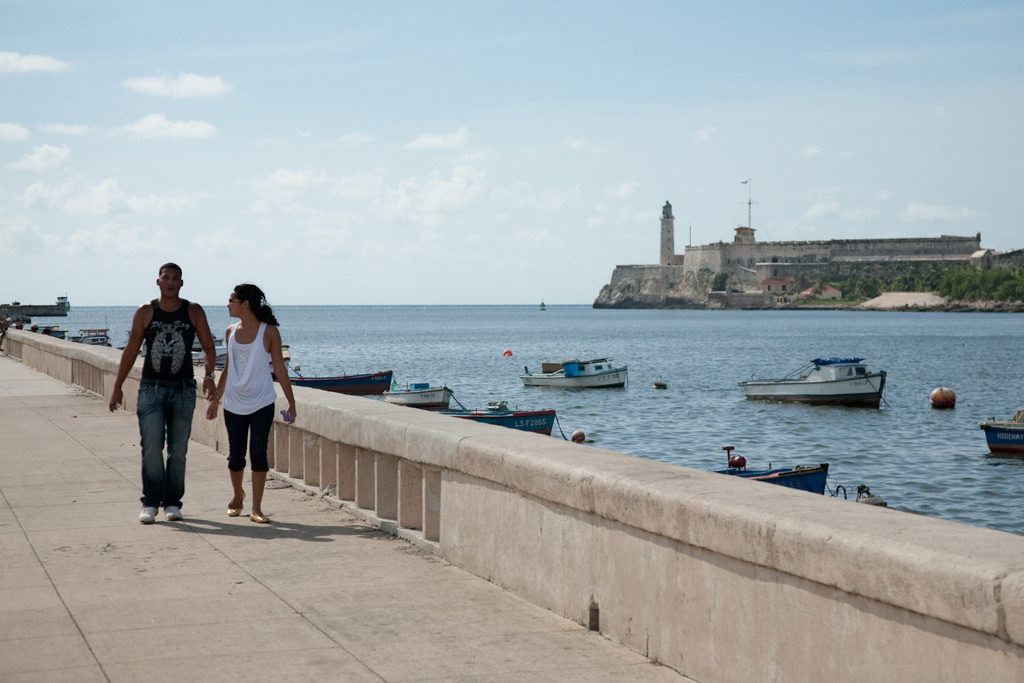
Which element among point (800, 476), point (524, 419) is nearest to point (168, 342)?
point (800, 476)

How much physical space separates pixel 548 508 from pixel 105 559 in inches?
114

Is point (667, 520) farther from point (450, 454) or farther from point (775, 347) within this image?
point (775, 347)

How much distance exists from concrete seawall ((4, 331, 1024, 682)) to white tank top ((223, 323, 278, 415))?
896 millimetres

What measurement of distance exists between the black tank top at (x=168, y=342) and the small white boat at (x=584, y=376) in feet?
181

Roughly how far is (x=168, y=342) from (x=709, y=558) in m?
4.87

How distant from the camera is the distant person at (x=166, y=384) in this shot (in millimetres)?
7879

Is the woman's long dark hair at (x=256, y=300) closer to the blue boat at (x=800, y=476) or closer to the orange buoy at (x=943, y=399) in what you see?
the blue boat at (x=800, y=476)

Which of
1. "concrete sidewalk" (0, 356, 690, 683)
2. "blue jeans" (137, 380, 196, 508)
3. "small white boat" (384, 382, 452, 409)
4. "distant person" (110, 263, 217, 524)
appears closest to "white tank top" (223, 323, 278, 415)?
"distant person" (110, 263, 217, 524)

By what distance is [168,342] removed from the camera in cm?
795

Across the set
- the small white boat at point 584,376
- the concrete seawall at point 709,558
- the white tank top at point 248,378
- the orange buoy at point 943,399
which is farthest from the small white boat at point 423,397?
the concrete seawall at point 709,558

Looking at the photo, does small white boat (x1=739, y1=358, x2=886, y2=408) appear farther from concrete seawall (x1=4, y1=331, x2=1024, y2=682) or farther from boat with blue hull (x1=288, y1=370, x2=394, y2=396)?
concrete seawall (x1=4, y1=331, x2=1024, y2=682)

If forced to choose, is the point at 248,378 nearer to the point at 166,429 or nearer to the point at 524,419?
the point at 166,429

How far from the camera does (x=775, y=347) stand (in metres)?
111

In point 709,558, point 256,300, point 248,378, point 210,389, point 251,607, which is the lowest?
point 251,607
